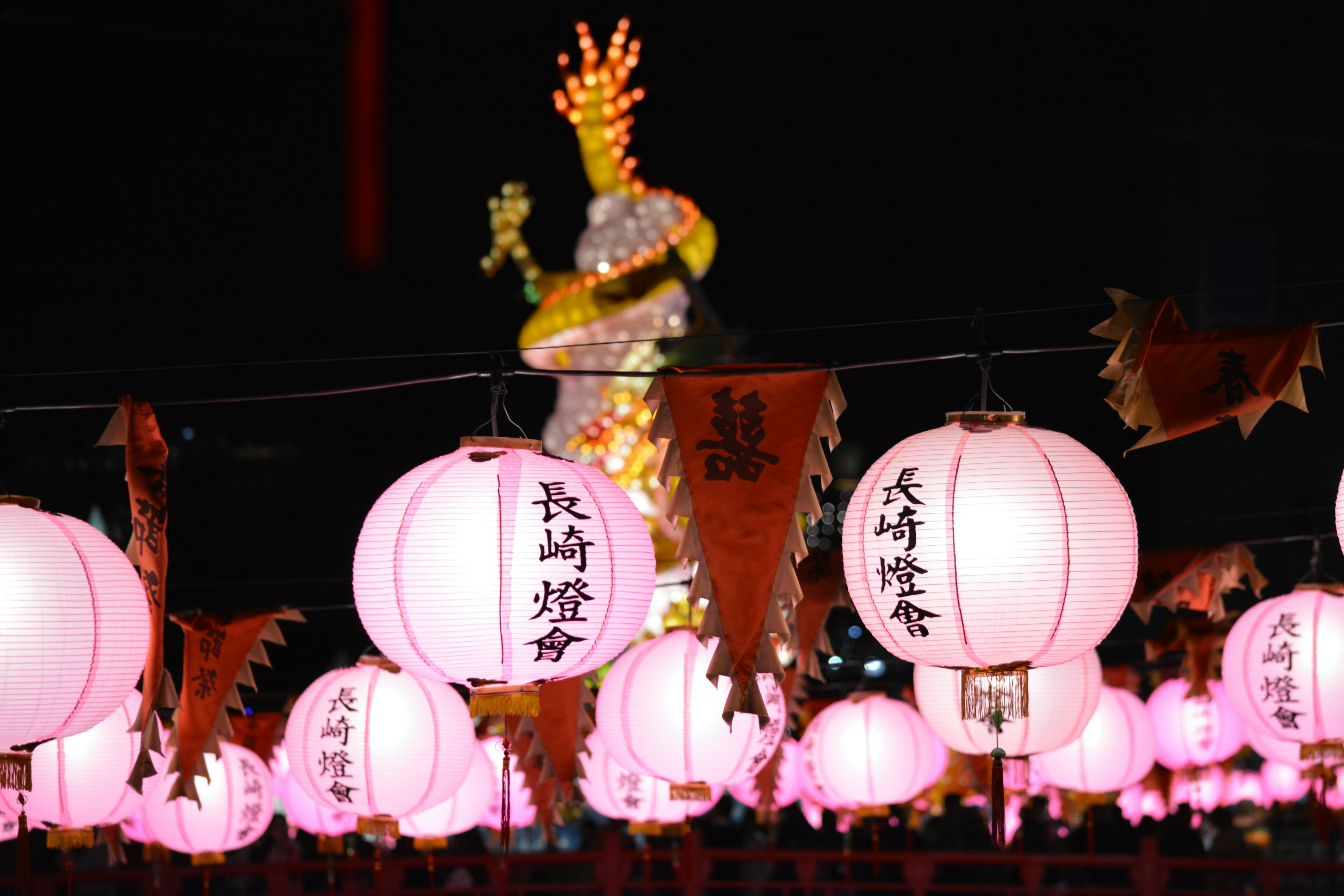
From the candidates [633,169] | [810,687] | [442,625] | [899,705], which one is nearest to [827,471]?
[442,625]

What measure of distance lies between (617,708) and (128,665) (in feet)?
6.97

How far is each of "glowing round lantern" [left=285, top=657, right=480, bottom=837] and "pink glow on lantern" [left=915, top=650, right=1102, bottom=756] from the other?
197 cm

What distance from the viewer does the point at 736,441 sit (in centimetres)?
450

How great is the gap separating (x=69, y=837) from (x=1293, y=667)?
5.23m

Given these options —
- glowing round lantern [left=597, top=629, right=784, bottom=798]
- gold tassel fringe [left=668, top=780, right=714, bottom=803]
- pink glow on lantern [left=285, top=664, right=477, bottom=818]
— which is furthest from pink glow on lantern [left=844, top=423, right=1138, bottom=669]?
pink glow on lantern [left=285, top=664, right=477, bottom=818]

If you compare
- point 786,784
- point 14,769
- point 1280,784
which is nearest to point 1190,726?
point 786,784

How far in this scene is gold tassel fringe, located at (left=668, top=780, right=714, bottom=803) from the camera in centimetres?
590

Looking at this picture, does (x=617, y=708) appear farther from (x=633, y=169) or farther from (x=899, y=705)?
(x=633, y=169)

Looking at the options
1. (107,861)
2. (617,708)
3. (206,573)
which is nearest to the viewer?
(617,708)

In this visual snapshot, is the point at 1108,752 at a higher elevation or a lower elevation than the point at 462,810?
higher

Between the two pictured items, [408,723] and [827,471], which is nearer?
[827,471]

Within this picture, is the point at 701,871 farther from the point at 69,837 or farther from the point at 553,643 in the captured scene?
the point at 553,643

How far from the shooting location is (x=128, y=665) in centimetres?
442

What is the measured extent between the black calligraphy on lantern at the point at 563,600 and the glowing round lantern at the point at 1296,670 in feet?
10.7
